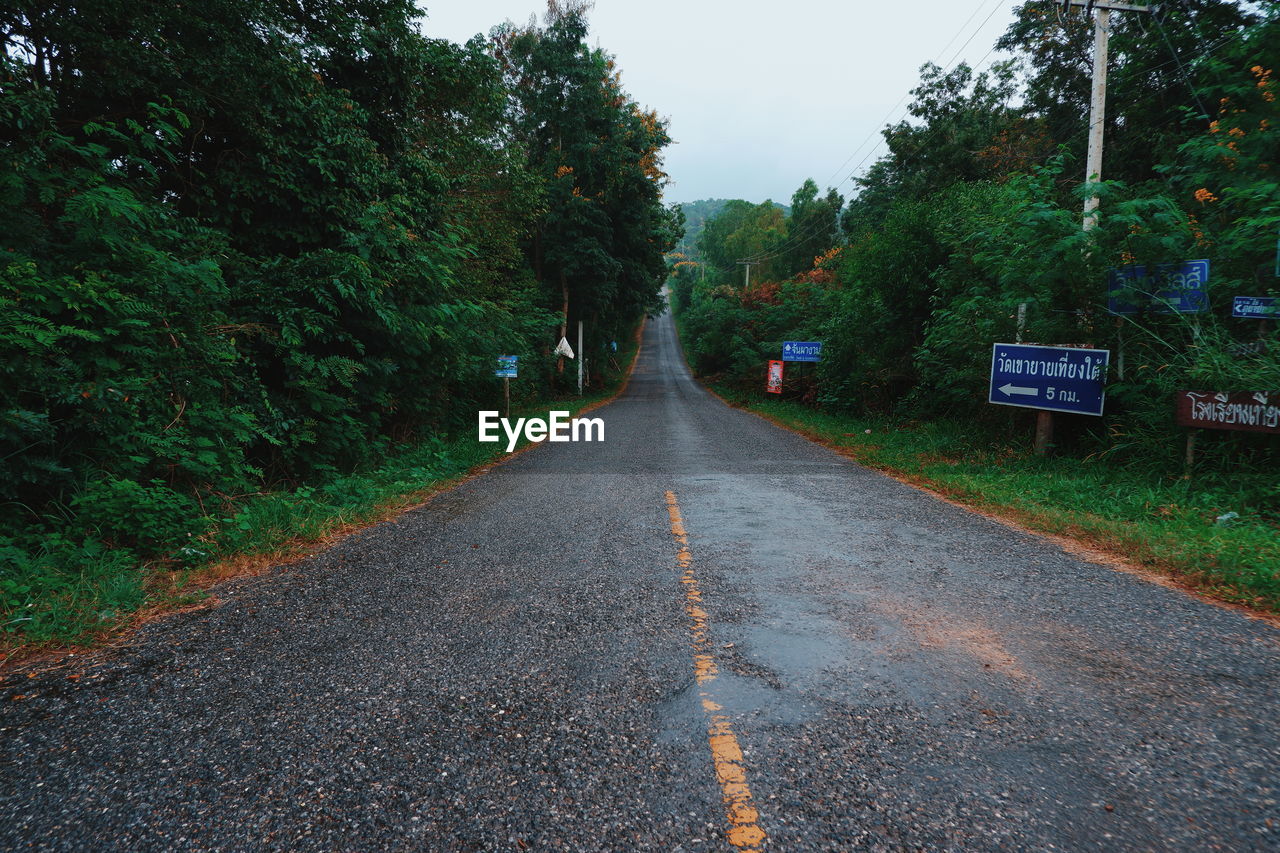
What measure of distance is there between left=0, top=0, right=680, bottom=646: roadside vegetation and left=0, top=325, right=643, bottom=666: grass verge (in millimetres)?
27

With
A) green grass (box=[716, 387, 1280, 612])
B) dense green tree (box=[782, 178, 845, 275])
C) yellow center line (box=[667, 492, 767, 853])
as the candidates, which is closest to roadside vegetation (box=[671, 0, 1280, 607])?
green grass (box=[716, 387, 1280, 612])

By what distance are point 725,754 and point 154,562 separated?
502cm

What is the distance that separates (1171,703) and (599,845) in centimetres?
280

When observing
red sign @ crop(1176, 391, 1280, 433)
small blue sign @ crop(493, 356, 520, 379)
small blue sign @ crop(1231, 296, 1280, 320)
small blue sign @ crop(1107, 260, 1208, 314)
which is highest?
small blue sign @ crop(1107, 260, 1208, 314)

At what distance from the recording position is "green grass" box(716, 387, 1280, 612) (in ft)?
16.9

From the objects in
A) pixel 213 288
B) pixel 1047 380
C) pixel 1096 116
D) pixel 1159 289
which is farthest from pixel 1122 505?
pixel 213 288

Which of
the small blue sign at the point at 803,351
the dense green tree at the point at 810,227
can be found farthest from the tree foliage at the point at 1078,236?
the dense green tree at the point at 810,227

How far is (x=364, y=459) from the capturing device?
31.4 ft

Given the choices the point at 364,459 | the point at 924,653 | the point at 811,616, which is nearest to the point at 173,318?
the point at 364,459

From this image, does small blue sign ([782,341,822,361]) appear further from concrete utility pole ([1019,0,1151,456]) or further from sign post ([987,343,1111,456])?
concrete utility pole ([1019,0,1151,456])

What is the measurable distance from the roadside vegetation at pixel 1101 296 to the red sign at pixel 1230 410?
131 mm

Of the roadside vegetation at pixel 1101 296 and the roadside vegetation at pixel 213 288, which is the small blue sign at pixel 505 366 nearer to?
the roadside vegetation at pixel 213 288

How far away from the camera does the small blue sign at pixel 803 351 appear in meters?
25.2

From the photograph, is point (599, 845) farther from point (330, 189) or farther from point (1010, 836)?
point (330, 189)
